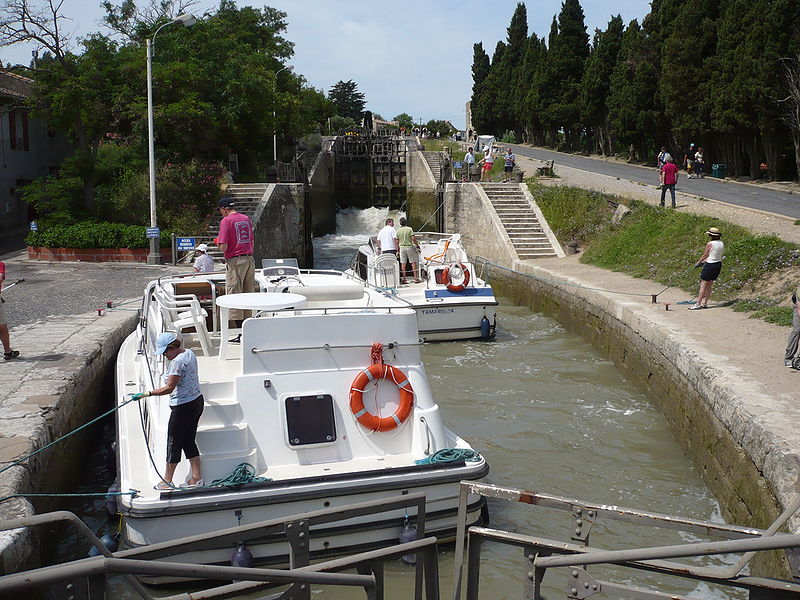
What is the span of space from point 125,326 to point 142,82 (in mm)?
13913

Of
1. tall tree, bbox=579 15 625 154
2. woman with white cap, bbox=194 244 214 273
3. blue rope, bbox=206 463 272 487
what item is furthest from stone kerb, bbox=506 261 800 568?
tall tree, bbox=579 15 625 154

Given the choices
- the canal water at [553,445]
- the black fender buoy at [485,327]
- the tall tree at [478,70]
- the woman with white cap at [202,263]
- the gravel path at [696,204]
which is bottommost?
the canal water at [553,445]

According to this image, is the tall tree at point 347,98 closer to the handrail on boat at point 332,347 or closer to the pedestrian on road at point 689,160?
the pedestrian on road at point 689,160

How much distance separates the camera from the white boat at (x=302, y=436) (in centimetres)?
592

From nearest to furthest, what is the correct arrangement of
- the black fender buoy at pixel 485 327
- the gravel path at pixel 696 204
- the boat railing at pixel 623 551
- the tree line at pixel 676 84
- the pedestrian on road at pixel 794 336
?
1. the boat railing at pixel 623 551
2. the pedestrian on road at pixel 794 336
3. the black fender buoy at pixel 485 327
4. the gravel path at pixel 696 204
5. the tree line at pixel 676 84

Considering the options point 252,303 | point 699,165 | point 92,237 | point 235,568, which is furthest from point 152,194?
point 699,165

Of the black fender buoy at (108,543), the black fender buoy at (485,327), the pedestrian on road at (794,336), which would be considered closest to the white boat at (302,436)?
the black fender buoy at (108,543)

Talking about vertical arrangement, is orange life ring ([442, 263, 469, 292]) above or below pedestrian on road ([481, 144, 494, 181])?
below

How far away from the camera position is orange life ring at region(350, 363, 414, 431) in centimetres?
685

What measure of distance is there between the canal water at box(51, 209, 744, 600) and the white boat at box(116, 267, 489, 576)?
0.70 metres

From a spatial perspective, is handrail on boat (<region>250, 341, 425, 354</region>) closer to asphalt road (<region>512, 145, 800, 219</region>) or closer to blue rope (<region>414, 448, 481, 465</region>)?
blue rope (<region>414, 448, 481, 465</region>)

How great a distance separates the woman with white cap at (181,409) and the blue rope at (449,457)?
6.21 feet

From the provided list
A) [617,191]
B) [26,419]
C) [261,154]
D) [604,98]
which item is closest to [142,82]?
[261,154]

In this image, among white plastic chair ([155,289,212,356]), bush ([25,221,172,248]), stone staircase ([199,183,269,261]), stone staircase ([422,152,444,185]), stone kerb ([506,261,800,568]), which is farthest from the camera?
stone staircase ([422,152,444,185])
